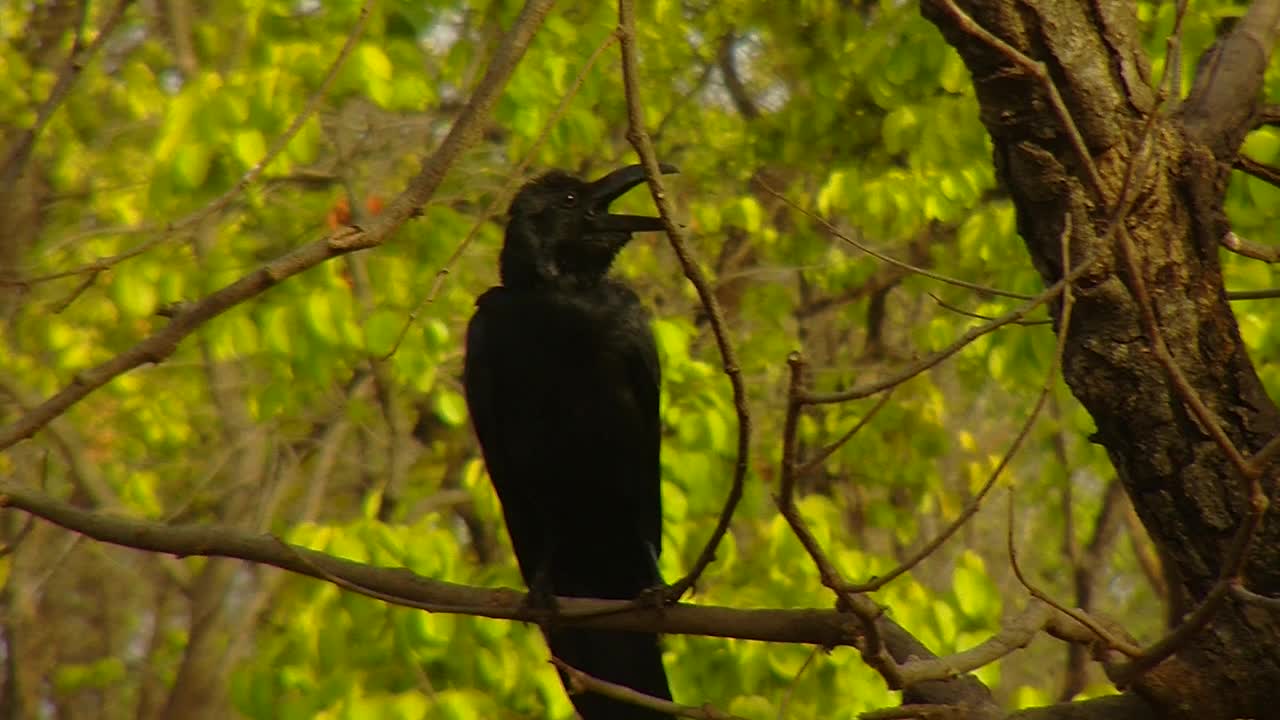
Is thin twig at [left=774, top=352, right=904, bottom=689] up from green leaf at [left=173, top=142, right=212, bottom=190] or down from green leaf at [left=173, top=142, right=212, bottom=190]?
up

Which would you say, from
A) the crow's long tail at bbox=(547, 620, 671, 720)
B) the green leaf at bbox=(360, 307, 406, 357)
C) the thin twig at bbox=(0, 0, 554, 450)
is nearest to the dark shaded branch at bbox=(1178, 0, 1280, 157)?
the thin twig at bbox=(0, 0, 554, 450)

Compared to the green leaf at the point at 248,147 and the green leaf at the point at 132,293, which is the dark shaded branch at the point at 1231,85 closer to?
the green leaf at the point at 248,147

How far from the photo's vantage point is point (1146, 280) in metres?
2.55

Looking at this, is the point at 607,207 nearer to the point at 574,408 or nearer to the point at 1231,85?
the point at 574,408

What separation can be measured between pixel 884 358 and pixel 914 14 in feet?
10.0

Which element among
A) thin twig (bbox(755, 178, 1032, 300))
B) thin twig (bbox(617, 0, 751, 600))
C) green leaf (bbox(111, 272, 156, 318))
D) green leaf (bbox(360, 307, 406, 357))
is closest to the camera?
thin twig (bbox(617, 0, 751, 600))

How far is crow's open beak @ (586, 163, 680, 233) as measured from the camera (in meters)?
3.97

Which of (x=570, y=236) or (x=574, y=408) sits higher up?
(x=570, y=236)

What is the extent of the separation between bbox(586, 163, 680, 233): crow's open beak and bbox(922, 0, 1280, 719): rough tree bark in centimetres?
138

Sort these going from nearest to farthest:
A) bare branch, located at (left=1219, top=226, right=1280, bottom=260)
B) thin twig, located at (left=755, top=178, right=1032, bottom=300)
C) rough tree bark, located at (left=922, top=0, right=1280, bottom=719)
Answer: rough tree bark, located at (left=922, top=0, right=1280, bottom=719) < thin twig, located at (left=755, top=178, right=1032, bottom=300) < bare branch, located at (left=1219, top=226, right=1280, bottom=260)

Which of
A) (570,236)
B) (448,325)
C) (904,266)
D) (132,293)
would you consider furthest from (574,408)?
(448,325)

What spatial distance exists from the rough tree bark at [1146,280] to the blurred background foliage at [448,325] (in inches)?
12.8

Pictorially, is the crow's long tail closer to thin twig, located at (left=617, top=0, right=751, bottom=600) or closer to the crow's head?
the crow's head

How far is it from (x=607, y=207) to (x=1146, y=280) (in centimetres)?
181
